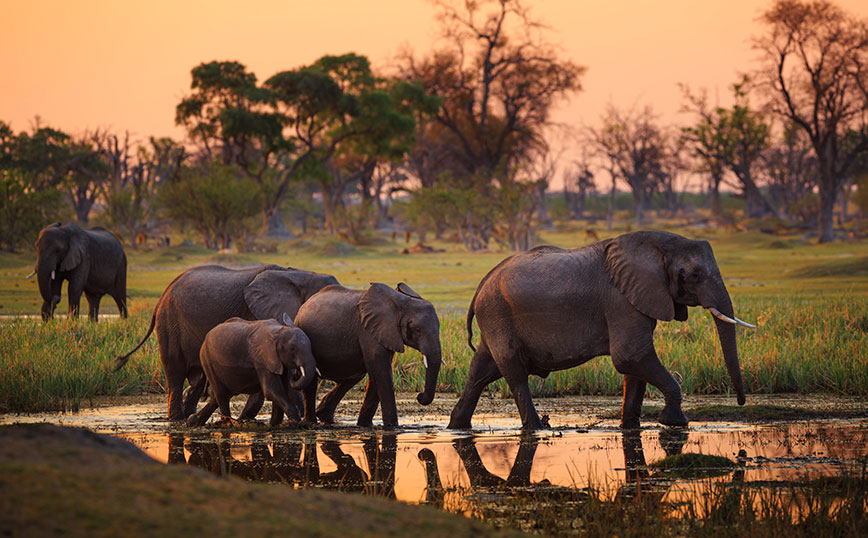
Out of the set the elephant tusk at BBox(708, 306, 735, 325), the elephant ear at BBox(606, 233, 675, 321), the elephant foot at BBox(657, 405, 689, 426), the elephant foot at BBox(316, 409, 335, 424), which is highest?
the elephant ear at BBox(606, 233, 675, 321)

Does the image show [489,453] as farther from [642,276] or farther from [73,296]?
[73,296]

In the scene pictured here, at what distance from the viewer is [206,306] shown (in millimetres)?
9766

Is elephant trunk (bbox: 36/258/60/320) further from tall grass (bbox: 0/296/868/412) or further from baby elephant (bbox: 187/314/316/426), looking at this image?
baby elephant (bbox: 187/314/316/426)

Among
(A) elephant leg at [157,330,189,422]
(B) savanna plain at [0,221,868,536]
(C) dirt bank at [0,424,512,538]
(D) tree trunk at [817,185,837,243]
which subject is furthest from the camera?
(D) tree trunk at [817,185,837,243]

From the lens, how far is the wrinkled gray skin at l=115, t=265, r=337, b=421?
962cm

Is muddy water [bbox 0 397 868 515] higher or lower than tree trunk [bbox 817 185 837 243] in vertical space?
lower

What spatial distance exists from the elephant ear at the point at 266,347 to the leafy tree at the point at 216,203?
38.4m

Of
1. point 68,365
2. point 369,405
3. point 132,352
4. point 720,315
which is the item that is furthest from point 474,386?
point 68,365

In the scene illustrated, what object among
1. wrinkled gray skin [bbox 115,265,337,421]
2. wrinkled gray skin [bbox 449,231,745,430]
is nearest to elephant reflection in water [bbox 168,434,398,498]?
wrinkled gray skin [bbox 449,231,745,430]

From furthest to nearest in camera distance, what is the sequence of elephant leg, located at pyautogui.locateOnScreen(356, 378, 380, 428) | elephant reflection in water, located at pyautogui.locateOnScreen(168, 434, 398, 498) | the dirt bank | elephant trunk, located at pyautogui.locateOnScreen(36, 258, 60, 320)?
elephant trunk, located at pyautogui.locateOnScreen(36, 258, 60, 320) → elephant leg, located at pyautogui.locateOnScreen(356, 378, 380, 428) → elephant reflection in water, located at pyautogui.locateOnScreen(168, 434, 398, 498) → the dirt bank

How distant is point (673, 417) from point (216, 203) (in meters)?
40.2

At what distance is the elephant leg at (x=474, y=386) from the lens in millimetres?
8578

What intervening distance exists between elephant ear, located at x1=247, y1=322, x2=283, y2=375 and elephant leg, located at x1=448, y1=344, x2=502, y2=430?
145cm

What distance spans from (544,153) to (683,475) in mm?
54203
